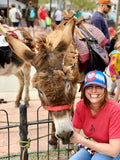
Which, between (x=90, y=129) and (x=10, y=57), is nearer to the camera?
(x=90, y=129)

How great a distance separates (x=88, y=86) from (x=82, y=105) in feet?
0.92

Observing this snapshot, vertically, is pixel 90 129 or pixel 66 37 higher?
pixel 66 37

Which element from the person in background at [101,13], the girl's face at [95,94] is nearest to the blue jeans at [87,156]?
the girl's face at [95,94]

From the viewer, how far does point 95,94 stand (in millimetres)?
2398

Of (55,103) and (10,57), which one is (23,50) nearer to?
(55,103)

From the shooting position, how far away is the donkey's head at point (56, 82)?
2260 mm

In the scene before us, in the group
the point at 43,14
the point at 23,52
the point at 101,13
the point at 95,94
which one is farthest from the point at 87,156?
the point at 43,14

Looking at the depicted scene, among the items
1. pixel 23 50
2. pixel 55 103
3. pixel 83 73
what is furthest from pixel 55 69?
pixel 83 73

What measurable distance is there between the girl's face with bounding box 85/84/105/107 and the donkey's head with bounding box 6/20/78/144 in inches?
8.9

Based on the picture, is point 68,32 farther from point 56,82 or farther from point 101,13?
point 101,13

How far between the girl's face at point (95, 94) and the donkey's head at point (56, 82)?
23 centimetres

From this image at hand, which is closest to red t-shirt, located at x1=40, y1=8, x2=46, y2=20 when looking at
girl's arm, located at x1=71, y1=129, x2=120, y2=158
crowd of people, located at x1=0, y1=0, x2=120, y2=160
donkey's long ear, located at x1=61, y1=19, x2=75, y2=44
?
donkey's long ear, located at x1=61, y1=19, x2=75, y2=44

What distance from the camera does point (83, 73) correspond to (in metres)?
4.17

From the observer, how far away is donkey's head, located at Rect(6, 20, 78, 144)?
226cm
